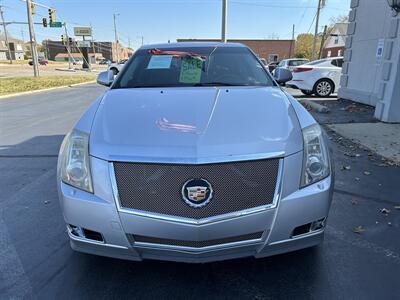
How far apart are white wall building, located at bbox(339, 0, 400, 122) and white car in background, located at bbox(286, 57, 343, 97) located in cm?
143

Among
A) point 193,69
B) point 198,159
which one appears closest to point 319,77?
point 193,69

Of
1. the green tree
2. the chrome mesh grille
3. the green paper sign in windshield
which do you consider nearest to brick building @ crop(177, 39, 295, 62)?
the green tree

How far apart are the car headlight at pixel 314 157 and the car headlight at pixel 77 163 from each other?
1418 millimetres

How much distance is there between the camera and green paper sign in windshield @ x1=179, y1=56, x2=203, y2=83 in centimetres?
365

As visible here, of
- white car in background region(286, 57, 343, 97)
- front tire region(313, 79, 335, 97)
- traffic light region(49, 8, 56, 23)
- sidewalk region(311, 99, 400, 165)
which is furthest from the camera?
traffic light region(49, 8, 56, 23)

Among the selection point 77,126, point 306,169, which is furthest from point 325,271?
point 77,126

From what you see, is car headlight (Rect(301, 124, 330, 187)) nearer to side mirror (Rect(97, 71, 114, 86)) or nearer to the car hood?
the car hood

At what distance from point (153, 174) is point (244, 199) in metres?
0.59

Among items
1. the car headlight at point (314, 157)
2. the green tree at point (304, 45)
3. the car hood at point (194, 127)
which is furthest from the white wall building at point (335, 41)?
the car headlight at point (314, 157)

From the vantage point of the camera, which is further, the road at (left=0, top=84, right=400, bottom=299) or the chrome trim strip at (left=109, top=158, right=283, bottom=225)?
the road at (left=0, top=84, right=400, bottom=299)

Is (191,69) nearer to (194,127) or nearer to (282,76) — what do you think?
(282,76)

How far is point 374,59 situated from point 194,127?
973 centimetres

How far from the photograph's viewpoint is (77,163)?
2416 millimetres

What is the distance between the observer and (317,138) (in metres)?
2.57
